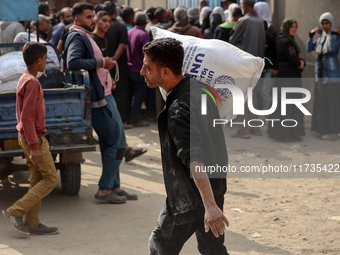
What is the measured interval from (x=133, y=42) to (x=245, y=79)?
21.1 ft

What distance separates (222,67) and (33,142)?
1794 mm

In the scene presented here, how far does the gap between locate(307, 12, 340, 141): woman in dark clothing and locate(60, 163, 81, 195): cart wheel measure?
15.7 ft

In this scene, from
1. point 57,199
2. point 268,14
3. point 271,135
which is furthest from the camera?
point 268,14

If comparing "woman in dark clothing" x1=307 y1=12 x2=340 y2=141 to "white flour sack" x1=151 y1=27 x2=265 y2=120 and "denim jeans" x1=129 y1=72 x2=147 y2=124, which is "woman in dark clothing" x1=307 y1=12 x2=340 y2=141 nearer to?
"denim jeans" x1=129 y1=72 x2=147 y2=124

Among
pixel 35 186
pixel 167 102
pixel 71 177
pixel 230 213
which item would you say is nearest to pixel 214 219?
pixel 167 102

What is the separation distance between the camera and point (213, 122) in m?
3.25

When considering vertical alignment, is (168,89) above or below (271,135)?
above

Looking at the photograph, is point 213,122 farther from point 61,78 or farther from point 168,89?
point 61,78

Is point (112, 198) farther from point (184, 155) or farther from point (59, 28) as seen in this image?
point (59, 28)

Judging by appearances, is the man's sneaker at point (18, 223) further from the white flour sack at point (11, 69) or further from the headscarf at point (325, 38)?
the headscarf at point (325, 38)

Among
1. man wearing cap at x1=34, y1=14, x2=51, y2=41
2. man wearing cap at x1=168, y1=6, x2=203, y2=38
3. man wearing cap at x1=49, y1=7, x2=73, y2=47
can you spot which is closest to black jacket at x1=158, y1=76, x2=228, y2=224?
man wearing cap at x1=168, y1=6, x2=203, y2=38

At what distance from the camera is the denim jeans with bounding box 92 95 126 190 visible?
232 inches

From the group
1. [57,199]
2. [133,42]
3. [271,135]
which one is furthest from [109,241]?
[133,42]

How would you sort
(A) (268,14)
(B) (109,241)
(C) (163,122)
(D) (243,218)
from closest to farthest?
(C) (163,122), (B) (109,241), (D) (243,218), (A) (268,14)
